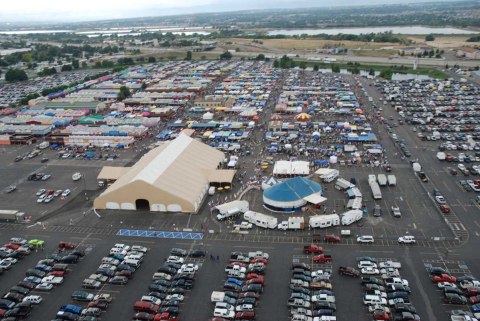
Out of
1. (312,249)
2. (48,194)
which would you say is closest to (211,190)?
(312,249)

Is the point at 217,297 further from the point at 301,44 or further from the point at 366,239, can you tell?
the point at 301,44

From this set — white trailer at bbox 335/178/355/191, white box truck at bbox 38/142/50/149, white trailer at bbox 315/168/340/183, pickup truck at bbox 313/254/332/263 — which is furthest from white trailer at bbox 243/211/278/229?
white box truck at bbox 38/142/50/149

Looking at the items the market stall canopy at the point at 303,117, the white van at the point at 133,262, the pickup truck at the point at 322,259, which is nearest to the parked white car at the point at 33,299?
the white van at the point at 133,262

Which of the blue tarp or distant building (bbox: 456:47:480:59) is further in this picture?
distant building (bbox: 456:47:480:59)

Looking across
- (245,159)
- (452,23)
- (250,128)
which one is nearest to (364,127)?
(250,128)

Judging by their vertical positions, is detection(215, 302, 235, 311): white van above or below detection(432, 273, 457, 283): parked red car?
below

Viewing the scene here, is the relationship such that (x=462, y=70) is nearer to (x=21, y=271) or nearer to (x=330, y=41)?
(x=330, y=41)

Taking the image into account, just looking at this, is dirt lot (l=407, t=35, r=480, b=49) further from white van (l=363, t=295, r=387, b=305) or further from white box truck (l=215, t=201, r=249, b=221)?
white van (l=363, t=295, r=387, b=305)
